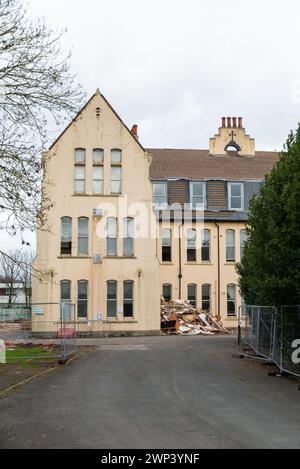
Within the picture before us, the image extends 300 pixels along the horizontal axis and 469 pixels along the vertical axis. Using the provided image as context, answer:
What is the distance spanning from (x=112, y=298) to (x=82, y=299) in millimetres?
1961

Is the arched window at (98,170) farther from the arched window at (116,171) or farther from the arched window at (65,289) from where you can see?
the arched window at (65,289)

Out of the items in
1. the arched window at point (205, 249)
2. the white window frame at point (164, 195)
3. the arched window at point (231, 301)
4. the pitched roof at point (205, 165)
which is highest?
the pitched roof at point (205, 165)

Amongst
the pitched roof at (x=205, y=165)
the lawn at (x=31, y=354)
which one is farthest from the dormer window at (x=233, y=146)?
the lawn at (x=31, y=354)

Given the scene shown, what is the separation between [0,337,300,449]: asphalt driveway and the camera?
918 centimetres

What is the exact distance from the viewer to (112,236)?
40.7 meters

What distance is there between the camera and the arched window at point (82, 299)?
39.7 meters

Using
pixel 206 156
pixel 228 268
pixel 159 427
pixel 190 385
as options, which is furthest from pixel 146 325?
pixel 159 427

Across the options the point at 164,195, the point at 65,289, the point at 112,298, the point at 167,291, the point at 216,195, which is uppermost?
the point at 216,195

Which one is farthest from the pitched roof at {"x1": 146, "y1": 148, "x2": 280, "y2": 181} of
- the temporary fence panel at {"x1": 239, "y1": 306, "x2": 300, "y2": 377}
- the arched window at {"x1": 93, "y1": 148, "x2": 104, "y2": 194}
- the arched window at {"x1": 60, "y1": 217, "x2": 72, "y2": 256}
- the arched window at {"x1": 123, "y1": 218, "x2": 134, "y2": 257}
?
the temporary fence panel at {"x1": 239, "y1": 306, "x2": 300, "y2": 377}

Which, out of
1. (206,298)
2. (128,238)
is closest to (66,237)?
(128,238)

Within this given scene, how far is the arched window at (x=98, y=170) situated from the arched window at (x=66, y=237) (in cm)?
271

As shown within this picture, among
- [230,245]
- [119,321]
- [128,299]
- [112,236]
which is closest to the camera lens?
[119,321]

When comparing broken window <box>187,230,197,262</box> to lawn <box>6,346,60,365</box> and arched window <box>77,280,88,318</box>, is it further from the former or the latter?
lawn <box>6,346,60,365</box>

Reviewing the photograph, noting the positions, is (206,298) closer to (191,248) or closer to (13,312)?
(191,248)
